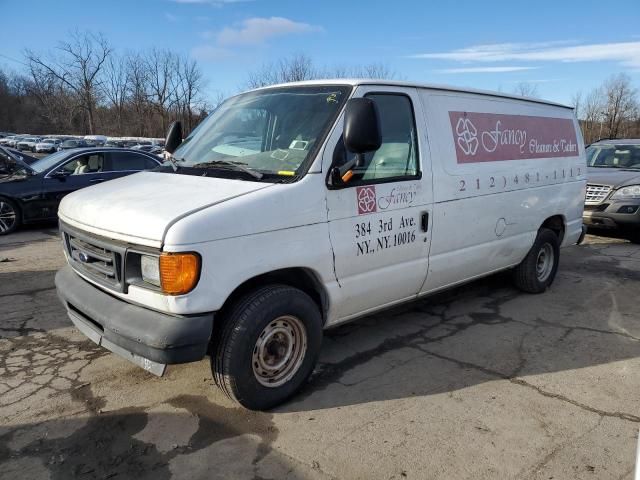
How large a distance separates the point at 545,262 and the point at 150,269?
190 inches

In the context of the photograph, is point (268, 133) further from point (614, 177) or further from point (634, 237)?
point (634, 237)

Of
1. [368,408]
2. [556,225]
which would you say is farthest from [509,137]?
[368,408]

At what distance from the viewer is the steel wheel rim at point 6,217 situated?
8.89 metres

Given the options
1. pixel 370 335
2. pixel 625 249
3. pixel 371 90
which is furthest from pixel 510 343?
pixel 625 249

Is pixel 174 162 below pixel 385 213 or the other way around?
the other way around

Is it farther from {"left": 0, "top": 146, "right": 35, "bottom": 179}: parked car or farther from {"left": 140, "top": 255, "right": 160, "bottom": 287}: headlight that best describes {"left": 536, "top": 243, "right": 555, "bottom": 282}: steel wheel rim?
{"left": 0, "top": 146, "right": 35, "bottom": 179}: parked car

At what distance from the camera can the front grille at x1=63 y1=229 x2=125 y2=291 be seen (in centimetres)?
295

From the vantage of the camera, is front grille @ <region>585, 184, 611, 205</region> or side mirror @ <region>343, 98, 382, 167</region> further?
front grille @ <region>585, 184, 611, 205</region>

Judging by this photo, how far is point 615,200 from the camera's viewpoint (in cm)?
873

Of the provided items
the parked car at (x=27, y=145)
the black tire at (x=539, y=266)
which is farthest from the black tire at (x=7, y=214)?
the parked car at (x=27, y=145)

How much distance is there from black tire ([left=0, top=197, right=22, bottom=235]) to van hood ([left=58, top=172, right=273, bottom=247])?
21.1ft

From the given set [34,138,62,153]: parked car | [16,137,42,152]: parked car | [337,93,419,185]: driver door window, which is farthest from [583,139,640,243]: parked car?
[16,137,42,152]: parked car

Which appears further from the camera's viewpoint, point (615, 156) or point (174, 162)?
point (615, 156)

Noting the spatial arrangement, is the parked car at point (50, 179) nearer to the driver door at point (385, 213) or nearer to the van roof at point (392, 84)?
the van roof at point (392, 84)
